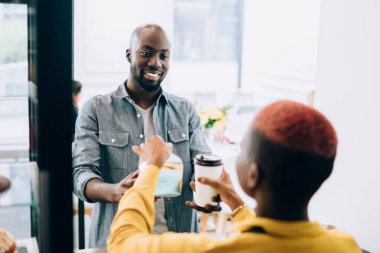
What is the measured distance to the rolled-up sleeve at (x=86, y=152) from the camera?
160 centimetres

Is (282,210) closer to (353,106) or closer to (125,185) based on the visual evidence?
(125,185)

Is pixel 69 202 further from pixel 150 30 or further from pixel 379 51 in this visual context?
pixel 379 51

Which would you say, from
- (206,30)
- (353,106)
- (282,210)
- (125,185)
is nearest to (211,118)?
(353,106)

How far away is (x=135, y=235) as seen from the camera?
3.28ft

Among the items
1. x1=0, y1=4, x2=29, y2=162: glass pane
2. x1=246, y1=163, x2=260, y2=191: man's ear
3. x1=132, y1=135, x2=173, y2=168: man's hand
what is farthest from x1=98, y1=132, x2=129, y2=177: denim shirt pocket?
x1=246, y1=163, x2=260, y2=191: man's ear

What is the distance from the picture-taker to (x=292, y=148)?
0.90 m

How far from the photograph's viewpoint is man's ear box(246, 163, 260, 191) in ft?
3.13

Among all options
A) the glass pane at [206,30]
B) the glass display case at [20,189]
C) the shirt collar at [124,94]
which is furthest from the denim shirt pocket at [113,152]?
the glass pane at [206,30]

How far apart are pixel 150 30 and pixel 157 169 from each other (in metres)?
0.77

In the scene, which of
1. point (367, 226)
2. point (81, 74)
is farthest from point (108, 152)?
point (81, 74)

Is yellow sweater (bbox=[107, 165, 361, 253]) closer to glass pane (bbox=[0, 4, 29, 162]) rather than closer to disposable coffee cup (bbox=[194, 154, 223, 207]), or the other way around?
disposable coffee cup (bbox=[194, 154, 223, 207])

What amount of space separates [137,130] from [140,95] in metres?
0.13

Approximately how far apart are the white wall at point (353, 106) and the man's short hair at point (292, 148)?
4.14 ft

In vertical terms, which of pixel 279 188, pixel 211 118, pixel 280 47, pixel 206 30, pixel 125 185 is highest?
pixel 206 30
